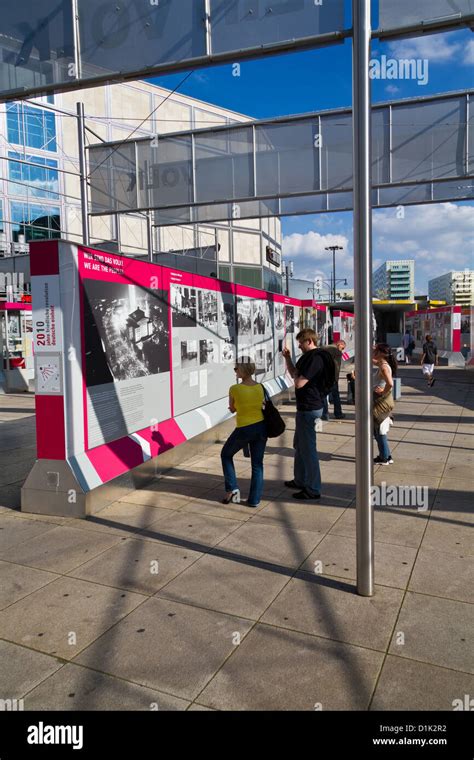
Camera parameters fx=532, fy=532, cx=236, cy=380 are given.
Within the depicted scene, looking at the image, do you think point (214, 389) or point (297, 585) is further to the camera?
point (214, 389)

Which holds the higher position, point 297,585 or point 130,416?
point 130,416

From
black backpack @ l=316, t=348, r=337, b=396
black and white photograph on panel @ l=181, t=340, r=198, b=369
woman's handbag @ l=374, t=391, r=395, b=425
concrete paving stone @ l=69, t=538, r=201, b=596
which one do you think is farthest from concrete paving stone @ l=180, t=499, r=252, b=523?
black and white photograph on panel @ l=181, t=340, r=198, b=369

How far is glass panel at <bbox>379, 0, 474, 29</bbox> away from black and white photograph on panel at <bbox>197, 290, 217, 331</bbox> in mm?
5034

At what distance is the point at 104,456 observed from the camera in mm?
6195

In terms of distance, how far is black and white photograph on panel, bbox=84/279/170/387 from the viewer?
238 inches

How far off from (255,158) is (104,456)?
842 centimetres

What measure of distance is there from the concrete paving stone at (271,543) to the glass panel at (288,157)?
8556mm

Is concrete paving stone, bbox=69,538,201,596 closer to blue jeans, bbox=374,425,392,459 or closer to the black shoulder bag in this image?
the black shoulder bag

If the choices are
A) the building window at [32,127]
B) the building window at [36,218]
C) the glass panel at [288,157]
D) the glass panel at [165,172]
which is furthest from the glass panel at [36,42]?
the building window at [36,218]

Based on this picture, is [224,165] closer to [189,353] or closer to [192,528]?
[189,353]

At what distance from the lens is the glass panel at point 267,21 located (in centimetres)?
502

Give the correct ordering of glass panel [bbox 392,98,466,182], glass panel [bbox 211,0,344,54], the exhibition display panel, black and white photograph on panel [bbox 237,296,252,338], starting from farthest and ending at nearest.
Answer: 1. black and white photograph on panel [bbox 237,296,252,338]
2. glass panel [bbox 392,98,466,182]
3. the exhibition display panel
4. glass panel [bbox 211,0,344,54]
